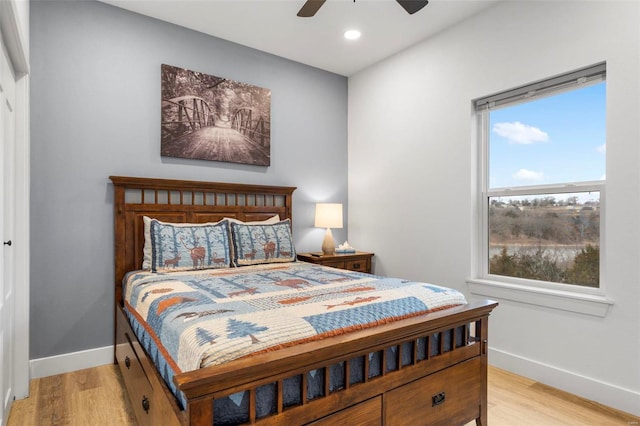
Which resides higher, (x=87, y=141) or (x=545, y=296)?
(x=87, y=141)

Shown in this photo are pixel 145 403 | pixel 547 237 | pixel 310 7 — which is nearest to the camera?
pixel 145 403

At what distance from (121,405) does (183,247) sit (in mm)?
1057

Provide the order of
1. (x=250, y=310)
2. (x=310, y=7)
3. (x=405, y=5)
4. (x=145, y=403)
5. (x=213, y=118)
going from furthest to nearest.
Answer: (x=213, y=118) < (x=310, y=7) < (x=405, y=5) < (x=145, y=403) < (x=250, y=310)

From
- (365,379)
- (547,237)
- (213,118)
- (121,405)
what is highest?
(213,118)

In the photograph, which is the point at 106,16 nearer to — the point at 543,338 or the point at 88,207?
the point at 88,207

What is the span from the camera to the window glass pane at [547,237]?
248cm

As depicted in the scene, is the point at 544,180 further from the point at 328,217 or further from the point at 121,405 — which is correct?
the point at 121,405

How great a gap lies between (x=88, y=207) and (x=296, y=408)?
2.39 meters

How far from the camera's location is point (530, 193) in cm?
282

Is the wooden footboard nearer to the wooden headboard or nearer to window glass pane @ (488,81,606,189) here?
the wooden headboard

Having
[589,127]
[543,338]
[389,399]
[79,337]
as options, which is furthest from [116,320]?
[589,127]

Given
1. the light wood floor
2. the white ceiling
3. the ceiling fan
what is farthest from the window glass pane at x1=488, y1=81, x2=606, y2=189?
the light wood floor

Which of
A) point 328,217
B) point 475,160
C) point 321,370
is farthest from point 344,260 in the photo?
point 321,370

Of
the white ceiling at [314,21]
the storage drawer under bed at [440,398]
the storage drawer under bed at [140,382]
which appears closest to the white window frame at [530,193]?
the white ceiling at [314,21]
